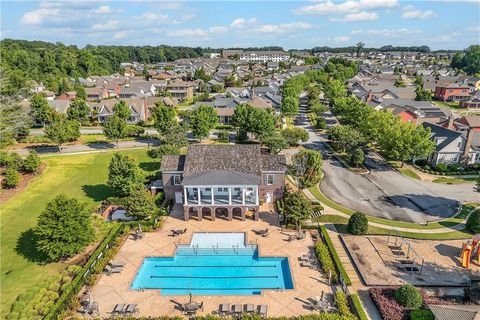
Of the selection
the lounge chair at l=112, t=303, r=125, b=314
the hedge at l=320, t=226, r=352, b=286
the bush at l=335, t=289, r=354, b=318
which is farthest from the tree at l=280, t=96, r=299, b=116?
the lounge chair at l=112, t=303, r=125, b=314

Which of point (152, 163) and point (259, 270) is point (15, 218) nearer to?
point (152, 163)

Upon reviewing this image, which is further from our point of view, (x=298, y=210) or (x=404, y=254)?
(x=298, y=210)

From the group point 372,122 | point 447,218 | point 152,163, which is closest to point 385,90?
point 372,122

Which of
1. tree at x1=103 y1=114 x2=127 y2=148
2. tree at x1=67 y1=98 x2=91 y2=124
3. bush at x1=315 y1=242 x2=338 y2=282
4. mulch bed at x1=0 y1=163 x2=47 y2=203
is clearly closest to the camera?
bush at x1=315 y1=242 x2=338 y2=282

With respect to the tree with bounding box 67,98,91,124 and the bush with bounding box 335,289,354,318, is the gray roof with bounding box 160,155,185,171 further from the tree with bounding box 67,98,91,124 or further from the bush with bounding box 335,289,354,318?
the tree with bounding box 67,98,91,124

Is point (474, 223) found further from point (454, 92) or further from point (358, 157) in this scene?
point (454, 92)

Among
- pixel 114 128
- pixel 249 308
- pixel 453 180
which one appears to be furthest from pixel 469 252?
pixel 114 128
